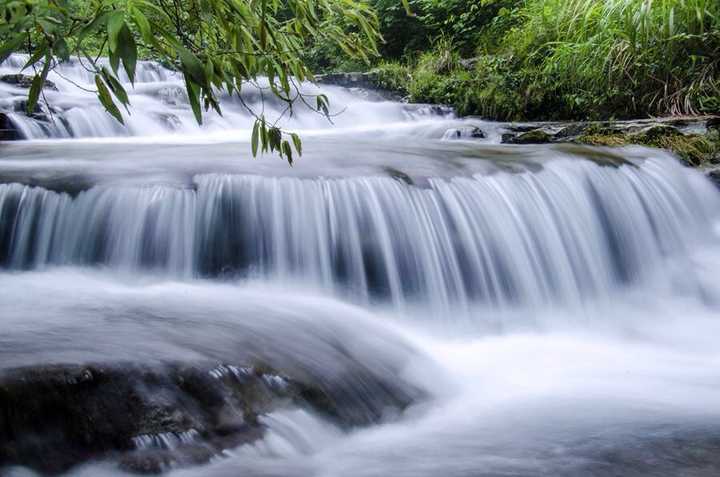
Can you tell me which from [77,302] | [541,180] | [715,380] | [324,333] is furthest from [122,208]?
[715,380]

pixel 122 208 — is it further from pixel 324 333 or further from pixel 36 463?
pixel 36 463

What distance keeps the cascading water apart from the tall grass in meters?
1.68

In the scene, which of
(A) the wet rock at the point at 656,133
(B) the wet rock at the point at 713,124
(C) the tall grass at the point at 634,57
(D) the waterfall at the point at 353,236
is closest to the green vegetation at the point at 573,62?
(C) the tall grass at the point at 634,57

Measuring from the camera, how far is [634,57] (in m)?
7.52

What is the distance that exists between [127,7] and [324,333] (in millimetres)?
2062

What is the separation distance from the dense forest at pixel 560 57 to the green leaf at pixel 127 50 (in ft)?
22.9

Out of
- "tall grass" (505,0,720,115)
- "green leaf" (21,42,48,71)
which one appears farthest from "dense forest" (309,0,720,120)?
"green leaf" (21,42,48,71)

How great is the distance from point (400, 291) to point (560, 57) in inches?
208

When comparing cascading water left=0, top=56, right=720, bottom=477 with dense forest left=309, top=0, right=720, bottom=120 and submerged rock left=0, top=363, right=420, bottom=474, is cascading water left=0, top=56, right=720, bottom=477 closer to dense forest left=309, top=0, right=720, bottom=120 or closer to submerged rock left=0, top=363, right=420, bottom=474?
submerged rock left=0, top=363, right=420, bottom=474

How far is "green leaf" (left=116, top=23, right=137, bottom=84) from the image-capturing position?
44.9 inches

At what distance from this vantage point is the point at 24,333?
7.98 feet

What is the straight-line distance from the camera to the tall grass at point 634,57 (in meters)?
7.15

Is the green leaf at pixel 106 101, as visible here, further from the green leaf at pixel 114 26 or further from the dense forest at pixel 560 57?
the dense forest at pixel 560 57

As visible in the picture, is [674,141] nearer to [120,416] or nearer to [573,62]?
[573,62]
